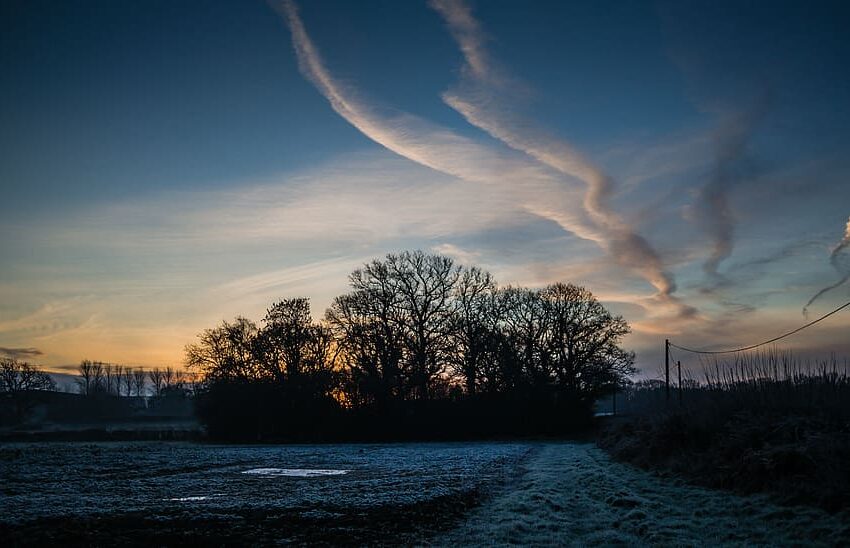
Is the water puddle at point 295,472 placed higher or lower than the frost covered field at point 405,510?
lower

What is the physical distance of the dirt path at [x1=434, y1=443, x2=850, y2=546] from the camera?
11.3 m

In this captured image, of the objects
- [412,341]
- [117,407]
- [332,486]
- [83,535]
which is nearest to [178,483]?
[332,486]

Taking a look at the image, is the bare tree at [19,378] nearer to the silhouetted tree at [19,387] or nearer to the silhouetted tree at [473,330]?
the silhouetted tree at [19,387]

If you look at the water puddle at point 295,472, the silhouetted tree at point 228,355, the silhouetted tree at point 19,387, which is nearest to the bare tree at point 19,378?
the silhouetted tree at point 19,387

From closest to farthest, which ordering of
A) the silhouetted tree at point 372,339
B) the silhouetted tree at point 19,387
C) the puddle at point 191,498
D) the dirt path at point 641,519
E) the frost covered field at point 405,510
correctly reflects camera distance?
the dirt path at point 641,519
the frost covered field at point 405,510
the puddle at point 191,498
the silhouetted tree at point 372,339
the silhouetted tree at point 19,387

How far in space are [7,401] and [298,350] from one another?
63.1m

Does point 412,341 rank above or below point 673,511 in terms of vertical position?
above

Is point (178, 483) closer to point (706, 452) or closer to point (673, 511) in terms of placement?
point (673, 511)

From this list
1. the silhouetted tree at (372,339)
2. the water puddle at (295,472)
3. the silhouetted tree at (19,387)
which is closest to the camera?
the water puddle at (295,472)

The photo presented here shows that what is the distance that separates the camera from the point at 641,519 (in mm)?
13312

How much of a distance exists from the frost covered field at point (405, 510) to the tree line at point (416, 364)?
3984cm

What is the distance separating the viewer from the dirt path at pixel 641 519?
1134 cm

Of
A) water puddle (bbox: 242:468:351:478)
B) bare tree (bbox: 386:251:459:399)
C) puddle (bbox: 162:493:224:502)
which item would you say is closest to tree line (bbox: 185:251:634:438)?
bare tree (bbox: 386:251:459:399)

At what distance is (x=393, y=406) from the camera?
214 ft
